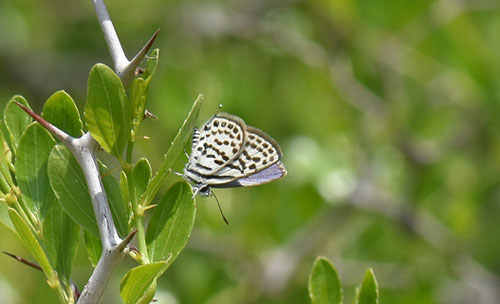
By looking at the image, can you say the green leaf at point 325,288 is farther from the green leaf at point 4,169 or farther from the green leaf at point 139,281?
the green leaf at point 4,169

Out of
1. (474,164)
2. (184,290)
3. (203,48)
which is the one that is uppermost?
(203,48)

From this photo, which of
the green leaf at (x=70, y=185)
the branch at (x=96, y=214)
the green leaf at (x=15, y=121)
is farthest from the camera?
the green leaf at (x=15, y=121)

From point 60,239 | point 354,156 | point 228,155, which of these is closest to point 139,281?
point 60,239

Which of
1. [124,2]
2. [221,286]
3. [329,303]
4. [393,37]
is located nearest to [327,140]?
[393,37]

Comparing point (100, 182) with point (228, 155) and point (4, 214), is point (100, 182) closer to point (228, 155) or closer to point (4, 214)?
point (4, 214)

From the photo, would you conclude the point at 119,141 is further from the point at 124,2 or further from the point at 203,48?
the point at 124,2

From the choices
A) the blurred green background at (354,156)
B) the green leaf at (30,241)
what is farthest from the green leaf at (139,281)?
the blurred green background at (354,156)

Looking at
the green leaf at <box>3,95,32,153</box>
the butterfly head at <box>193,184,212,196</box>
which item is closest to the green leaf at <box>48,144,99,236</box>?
the green leaf at <box>3,95,32,153</box>
